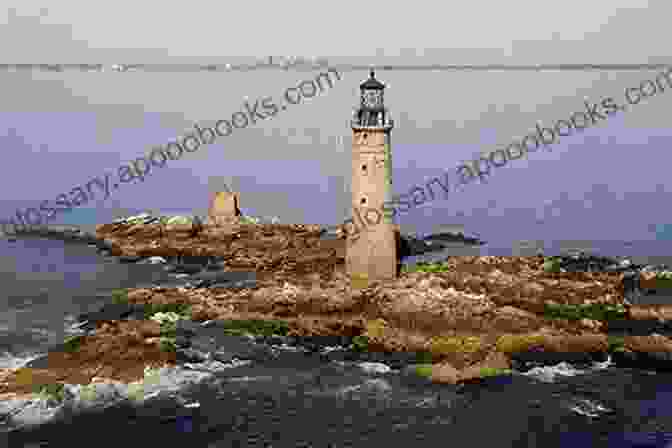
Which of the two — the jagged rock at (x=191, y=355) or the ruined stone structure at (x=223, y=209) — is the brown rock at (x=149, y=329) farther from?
the ruined stone structure at (x=223, y=209)

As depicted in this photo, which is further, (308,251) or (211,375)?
(308,251)

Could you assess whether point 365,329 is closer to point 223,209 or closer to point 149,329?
point 149,329

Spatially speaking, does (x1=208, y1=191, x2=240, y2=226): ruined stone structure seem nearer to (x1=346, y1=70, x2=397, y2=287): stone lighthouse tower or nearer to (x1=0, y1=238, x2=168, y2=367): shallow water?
(x1=0, y1=238, x2=168, y2=367): shallow water

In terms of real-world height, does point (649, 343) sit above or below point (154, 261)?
below

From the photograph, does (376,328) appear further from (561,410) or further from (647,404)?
(647,404)

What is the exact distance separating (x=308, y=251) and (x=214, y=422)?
42173 mm

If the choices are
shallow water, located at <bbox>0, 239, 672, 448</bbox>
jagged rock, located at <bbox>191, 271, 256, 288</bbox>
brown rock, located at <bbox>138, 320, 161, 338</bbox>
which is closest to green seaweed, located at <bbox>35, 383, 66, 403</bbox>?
shallow water, located at <bbox>0, 239, 672, 448</bbox>

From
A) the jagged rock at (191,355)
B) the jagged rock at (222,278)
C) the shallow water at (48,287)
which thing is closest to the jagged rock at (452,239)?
the jagged rock at (222,278)

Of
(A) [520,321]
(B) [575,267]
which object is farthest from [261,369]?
(B) [575,267]

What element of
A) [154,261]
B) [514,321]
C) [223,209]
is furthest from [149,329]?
[223,209]

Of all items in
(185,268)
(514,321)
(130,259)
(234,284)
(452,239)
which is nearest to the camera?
(514,321)

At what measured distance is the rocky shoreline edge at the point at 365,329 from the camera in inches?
1324

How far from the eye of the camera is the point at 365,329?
133 feet

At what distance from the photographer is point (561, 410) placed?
29531 millimetres
